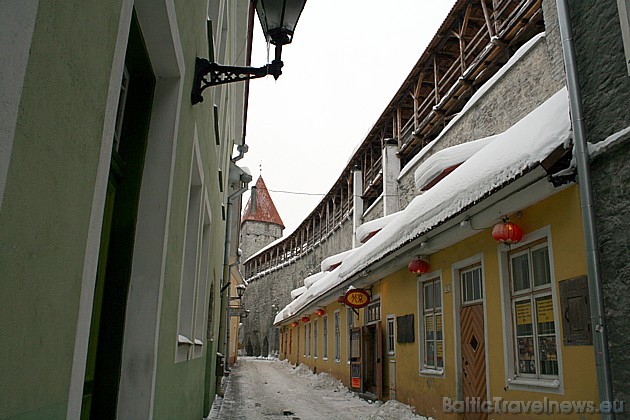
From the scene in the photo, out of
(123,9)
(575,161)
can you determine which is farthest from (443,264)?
(123,9)

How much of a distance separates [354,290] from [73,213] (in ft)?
33.8

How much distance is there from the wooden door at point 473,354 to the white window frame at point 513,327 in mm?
612

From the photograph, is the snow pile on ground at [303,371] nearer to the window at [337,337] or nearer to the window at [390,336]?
the window at [337,337]

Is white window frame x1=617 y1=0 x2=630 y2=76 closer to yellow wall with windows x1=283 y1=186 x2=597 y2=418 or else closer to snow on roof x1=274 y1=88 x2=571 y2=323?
snow on roof x1=274 y1=88 x2=571 y2=323

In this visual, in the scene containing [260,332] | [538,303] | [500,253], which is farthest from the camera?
[260,332]

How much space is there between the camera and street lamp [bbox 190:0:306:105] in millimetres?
3463

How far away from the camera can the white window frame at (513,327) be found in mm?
5188

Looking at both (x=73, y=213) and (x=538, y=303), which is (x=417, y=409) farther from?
(x=73, y=213)

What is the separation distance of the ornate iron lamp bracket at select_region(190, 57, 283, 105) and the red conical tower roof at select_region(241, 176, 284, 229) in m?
53.6

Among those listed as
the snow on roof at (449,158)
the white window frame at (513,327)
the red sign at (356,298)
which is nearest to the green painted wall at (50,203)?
the white window frame at (513,327)

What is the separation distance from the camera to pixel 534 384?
5512 mm

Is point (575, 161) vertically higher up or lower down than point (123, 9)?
higher up

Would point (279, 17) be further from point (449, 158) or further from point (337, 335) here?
point (337, 335)

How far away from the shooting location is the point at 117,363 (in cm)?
239
